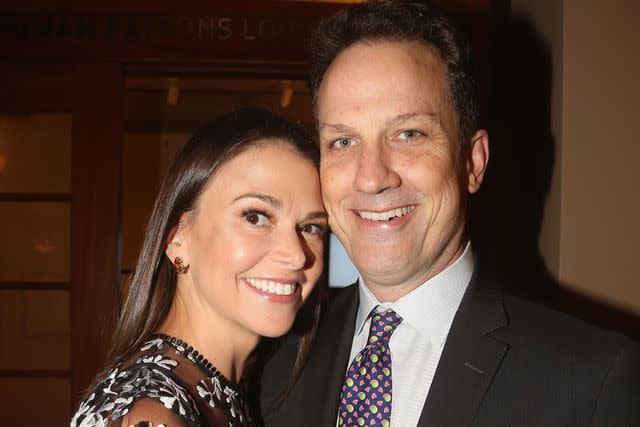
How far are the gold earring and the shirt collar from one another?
55 cm

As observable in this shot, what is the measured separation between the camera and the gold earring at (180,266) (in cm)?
185

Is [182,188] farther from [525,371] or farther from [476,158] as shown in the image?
[525,371]

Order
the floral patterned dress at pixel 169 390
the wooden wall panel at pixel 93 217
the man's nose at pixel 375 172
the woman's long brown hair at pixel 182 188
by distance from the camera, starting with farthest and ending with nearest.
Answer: the wooden wall panel at pixel 93 217
the woman's long brown hair at pixel 182 188
the man's nose at pixel 375 172
the floral patterned dress at pixel 169 390

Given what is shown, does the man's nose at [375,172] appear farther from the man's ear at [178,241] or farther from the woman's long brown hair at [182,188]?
the man's ear at [178,241]

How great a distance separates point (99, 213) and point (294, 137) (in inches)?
65.9

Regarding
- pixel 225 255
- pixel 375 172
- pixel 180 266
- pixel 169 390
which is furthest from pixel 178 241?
pixel 375 172

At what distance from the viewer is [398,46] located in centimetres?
166

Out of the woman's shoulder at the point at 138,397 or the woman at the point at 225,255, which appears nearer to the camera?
the woman's shoulder at the point at 138,397

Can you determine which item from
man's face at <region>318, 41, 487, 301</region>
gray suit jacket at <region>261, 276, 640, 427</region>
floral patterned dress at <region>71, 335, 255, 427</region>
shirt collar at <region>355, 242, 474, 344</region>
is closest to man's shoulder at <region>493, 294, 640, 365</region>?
gray suit jacket at <region>261, 276, 640, 427</region>

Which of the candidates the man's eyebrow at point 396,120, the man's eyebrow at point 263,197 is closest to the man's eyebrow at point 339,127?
the man's eyebrow at point 396,120

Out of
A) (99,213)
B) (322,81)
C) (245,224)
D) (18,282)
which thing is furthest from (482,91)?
(18,282)

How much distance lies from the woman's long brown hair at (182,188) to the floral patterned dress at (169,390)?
3.4 inches

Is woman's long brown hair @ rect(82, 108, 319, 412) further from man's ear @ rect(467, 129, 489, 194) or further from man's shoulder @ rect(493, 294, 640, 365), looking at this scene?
man's shoulder @ rect(493, 294, 640, 365)

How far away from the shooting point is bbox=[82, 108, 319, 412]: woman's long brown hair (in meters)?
1.77
